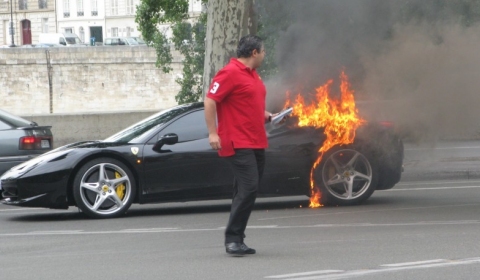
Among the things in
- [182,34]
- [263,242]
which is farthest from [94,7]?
[263,242]

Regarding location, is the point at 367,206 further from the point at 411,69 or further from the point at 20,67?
the point at 20,67

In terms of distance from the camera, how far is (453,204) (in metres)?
12.7

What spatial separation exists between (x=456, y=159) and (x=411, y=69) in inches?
233

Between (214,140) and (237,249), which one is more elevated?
(214,140)

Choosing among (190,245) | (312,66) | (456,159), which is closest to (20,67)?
(456,159)

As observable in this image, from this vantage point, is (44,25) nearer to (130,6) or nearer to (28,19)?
(28,19)

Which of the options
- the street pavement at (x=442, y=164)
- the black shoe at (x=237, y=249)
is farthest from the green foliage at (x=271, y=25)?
the black shoe at (x=237, y=249)

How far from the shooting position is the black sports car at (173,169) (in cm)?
1211

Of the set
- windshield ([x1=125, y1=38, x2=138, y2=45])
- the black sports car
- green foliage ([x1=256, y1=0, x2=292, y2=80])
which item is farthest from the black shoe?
windshield ([x1=125, y1=38, x2=138, y2=45])

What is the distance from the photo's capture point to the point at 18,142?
15375 mm

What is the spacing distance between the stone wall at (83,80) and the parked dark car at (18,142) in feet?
150

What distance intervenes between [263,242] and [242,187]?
1079 mm

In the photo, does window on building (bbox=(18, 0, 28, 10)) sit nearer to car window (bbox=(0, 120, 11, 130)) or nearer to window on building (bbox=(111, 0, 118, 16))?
window on building (bbox=(111, 0, 118, 16))

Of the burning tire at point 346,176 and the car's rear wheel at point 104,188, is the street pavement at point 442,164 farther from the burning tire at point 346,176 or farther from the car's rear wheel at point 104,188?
the car's rear wheel at point 104,188
